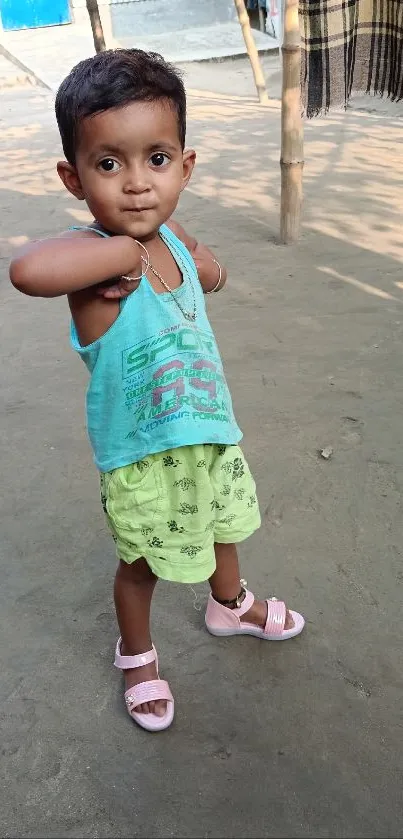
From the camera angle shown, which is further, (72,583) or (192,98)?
(192,98)

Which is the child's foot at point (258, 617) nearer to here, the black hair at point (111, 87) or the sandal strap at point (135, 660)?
the sandal strap at point (135, 660)

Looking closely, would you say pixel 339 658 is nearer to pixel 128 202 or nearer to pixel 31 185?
pixel 128 202

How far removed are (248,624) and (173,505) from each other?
507 millimetres

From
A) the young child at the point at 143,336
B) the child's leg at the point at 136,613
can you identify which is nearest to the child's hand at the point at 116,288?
the young child at the point at 143,336

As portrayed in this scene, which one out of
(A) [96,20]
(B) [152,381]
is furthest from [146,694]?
(A) [96,20]

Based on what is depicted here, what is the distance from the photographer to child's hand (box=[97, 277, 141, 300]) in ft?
4.25

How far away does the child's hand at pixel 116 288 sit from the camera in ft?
4.25

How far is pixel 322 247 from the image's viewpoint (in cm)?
423

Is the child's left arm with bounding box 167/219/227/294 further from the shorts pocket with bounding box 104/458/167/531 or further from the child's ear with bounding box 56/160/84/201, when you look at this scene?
the shorts pocket with bounding box 104/458/167/531

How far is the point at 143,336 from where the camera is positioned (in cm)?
133

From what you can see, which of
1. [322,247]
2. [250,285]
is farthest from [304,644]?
[322,247]

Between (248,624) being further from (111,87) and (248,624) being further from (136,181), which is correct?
(111,87)

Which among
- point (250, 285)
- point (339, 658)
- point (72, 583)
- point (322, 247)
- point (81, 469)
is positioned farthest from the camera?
point (322, 247)

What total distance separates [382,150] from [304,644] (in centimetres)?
527
